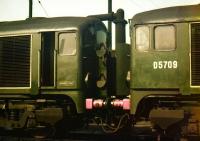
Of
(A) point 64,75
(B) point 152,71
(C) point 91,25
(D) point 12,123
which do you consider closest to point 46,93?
(A) point 64,75

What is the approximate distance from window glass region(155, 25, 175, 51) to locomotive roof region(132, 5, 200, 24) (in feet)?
0.75

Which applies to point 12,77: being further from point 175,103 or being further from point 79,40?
point 175,103

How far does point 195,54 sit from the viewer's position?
10.8 m

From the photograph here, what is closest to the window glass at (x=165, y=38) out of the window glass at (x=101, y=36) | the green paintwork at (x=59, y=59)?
the green paintwork at (x=59, y=59)

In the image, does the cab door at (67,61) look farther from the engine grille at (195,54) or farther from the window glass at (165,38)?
the engine grille at (195,54)

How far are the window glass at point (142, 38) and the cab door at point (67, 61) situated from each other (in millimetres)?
2149

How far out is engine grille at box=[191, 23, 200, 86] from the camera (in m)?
10.7

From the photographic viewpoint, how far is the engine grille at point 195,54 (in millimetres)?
10695

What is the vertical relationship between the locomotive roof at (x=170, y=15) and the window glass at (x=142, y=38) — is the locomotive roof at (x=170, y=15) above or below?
above

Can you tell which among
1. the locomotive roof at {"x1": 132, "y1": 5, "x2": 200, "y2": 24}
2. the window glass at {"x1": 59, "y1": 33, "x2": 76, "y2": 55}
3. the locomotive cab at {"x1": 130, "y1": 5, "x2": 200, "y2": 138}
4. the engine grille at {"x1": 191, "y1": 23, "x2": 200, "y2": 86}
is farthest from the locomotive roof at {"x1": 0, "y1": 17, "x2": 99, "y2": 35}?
the engine grille at {"x1": 191, "y1": 23, "x2": 200, "y2": 86}

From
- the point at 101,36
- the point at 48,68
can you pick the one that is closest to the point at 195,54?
the point at 101,36

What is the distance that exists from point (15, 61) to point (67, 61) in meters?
2.05

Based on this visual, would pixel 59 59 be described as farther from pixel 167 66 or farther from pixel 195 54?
pixel 195 54

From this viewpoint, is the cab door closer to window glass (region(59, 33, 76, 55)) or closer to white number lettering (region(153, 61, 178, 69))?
window glass (region(59, 33, 76, 55))
